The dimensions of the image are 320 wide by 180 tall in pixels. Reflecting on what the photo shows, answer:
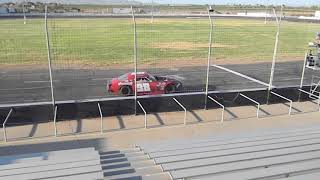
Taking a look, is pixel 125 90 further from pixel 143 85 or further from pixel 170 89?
pixel 170 89

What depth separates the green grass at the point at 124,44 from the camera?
28364 mm

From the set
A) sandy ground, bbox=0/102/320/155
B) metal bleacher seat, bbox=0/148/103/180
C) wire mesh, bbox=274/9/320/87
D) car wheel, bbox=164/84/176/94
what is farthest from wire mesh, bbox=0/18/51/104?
wire mesh, bbox=274/9/320/87

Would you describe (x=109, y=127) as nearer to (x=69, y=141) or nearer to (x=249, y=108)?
(x=69, y=141)

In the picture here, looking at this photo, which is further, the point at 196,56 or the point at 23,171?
the point at 196,56

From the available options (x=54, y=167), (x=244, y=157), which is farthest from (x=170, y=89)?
(x=54, y=167)

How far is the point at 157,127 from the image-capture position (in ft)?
42.7

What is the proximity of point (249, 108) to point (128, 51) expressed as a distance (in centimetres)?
1817

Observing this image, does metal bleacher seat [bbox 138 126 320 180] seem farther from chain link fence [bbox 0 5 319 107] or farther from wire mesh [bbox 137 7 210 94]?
wire mesh [bbox 137 7 210 94]

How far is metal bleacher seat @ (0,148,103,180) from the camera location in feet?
15.3

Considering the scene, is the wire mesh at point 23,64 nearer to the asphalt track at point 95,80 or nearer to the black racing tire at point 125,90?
the asphalt track at point 95,80

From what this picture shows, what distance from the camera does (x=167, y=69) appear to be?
2512cm

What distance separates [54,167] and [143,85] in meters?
11.7

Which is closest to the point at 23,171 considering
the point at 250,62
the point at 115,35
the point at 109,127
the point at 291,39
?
the point at 109,127

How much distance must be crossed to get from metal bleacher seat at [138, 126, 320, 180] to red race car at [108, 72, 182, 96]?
33.1 feet
